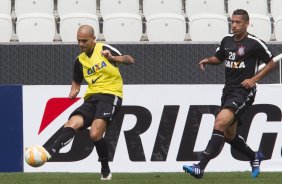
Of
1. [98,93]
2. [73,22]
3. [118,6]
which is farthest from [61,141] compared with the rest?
[118,6]

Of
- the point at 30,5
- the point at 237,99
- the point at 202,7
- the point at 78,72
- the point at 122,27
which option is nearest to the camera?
the point at 237,99

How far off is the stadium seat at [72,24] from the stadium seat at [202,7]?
1650 millimetres

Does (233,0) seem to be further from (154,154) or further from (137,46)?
(154,154)

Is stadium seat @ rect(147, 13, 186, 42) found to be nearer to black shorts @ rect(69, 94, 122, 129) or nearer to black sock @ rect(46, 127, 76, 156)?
black shorts @ rect(69, 94, 122, 129)

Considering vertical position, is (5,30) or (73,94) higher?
(5,30)

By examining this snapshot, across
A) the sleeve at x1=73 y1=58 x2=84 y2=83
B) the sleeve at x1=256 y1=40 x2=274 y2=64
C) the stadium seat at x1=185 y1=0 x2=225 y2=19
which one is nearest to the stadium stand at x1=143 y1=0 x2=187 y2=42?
the stadium seat at x1=185 y1=0 x2=225 y2=19

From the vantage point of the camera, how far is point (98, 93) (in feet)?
32.4

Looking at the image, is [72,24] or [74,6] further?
[74,6]

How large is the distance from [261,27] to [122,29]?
215 cm

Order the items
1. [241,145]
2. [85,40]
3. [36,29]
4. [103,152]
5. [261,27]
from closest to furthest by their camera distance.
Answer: [85,40] → [103,152] → [241,145] → [36,29] → [261,27]

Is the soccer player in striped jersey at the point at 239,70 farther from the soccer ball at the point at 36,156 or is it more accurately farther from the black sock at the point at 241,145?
the soccer ball at the point at 36,156

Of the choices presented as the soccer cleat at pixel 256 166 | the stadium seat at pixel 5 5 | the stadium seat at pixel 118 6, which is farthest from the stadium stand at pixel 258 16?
the soccer cleat at pixel 256 166

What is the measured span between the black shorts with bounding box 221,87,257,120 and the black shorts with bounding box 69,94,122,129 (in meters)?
1.20

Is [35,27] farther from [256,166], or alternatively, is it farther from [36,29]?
[256,166]
